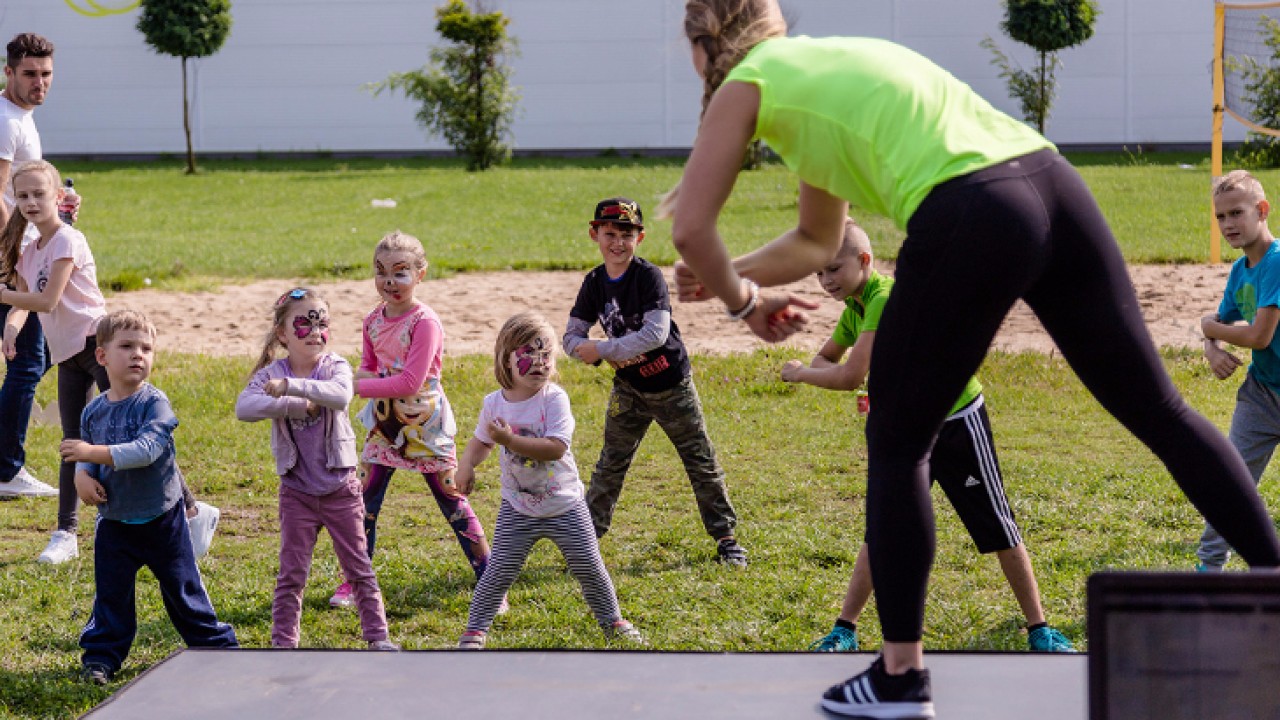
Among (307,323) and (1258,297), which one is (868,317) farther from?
(307,323)

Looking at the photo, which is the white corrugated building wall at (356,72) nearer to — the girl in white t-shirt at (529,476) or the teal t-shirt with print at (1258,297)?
the teal t-shirt with print at (1258,297)

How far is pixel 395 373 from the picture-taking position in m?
5.36

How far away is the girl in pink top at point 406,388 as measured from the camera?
5.27 meters

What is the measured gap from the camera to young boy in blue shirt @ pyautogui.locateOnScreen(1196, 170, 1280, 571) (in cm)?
494

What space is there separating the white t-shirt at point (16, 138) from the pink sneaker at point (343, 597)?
7.64 feet

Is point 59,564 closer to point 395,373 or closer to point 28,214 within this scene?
point 28,214

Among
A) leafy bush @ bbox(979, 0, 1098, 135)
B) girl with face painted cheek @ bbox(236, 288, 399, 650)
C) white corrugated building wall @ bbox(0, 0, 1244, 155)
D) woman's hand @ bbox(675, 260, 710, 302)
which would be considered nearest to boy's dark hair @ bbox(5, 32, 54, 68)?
girl with face painted cheek @ bbox(236, 288, 399, 650)

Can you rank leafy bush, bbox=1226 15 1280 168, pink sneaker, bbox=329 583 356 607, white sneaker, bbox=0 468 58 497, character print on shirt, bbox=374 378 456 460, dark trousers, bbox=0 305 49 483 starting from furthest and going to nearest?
1. leafy bush, bbox=1226 15 1280 168
2. white sneaker, bbox=0 468 58 497
3. dark trousers, bbox=0 305 49 483
4. pink sneaker, bbox=329 583 356 607
5. character print on shirt, bbox=374 378 456 460

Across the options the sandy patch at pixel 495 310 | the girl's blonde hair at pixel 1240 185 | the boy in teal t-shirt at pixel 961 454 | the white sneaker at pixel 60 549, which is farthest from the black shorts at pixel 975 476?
the sandy patch at pixel 495 310

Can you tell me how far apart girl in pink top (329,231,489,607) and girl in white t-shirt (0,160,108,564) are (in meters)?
1.41

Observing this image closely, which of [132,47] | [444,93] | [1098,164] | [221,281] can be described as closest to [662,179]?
[444,93]

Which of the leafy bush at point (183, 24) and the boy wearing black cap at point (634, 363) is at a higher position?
the leafy bush at point (183, 24)

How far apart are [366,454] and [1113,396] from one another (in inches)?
129

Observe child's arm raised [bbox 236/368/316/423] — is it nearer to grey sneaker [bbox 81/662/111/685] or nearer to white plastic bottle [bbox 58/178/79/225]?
grey sneaker [bbox 81/662/111/685]
